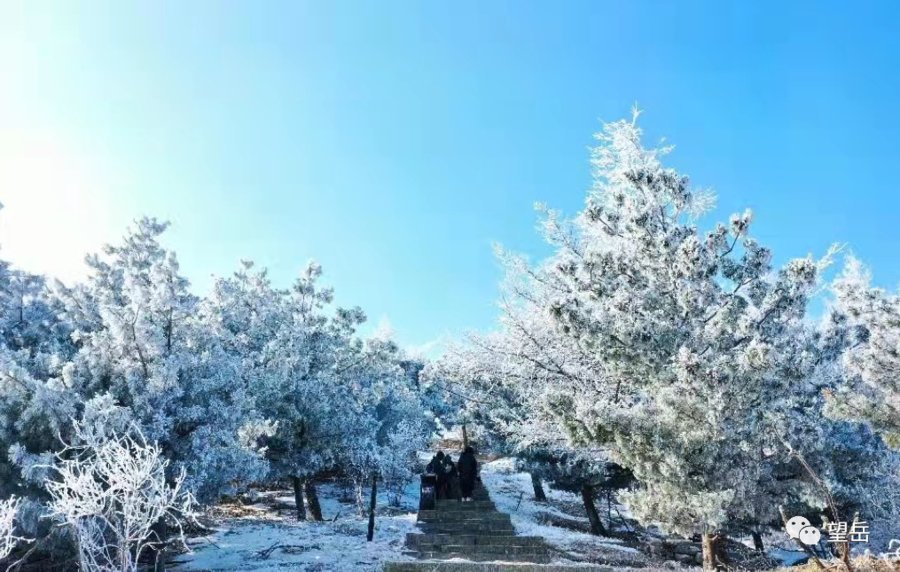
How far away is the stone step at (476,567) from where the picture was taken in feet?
29.5

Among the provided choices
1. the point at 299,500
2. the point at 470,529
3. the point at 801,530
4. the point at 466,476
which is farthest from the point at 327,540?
the point at 801,530

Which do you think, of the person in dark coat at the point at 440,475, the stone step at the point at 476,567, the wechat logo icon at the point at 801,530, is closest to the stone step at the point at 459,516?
the person in dark coat at the point at 440,475

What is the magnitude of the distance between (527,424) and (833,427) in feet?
21.4

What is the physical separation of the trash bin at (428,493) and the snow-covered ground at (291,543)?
681 millimetres

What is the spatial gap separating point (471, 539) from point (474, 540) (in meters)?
0.08

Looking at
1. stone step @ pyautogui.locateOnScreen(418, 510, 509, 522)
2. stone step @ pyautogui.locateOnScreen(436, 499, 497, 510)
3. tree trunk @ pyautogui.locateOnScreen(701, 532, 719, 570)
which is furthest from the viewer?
stone step @ pyautogui.locateOnScreen(436, 499, 497, 510)

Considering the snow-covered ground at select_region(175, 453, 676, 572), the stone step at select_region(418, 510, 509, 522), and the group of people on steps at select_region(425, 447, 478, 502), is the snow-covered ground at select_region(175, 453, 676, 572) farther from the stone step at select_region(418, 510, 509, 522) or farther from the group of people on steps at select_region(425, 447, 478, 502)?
the group of people on steps at select_region(425, 447, 478, 502)

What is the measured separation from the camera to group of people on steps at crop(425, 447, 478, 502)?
1742cm

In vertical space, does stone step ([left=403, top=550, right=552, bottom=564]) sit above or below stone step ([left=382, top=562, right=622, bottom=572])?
below

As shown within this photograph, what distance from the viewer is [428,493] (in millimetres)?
16906

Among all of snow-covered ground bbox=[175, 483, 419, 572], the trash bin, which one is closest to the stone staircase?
the trash bin

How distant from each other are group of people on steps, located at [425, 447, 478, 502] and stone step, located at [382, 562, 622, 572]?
7937 mm

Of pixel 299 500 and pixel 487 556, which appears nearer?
pixel 487 556

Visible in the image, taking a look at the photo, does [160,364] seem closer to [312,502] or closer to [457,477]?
[457,477]
